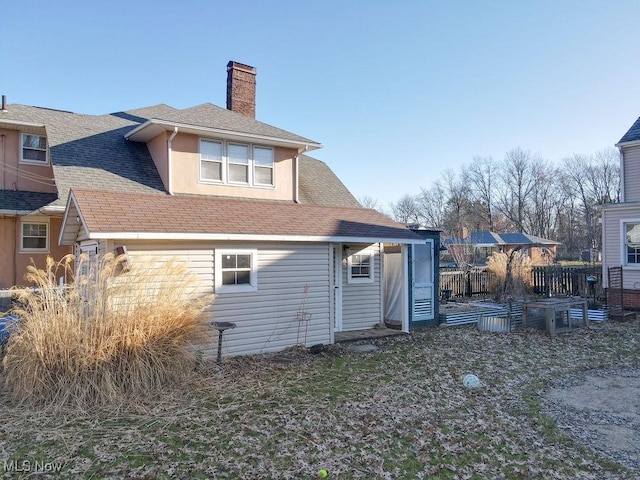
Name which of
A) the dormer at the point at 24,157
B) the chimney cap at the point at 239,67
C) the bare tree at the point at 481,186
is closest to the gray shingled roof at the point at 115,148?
the dormer at the point at 24,157

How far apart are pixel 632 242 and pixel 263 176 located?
1227 centimetres

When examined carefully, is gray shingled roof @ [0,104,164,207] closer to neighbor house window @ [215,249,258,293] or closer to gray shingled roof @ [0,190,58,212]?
gray shingled roof @ [0,190,58,212]

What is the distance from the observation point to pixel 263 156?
39.3 feet

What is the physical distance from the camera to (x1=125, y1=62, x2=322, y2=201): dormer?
10797 millimetres

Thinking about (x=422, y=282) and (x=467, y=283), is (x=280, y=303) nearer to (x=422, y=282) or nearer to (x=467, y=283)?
(x=422, y=282)

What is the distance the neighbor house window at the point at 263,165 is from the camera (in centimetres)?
1186

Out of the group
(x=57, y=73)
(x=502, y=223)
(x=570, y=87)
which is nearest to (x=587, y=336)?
(x=570, y=87)

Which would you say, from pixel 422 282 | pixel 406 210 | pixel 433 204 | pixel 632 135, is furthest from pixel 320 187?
pixel 406 210

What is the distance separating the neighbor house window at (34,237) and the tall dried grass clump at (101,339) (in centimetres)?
880

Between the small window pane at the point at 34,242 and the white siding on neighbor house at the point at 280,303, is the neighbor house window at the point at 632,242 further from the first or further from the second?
the small window pane at the point at 34,242

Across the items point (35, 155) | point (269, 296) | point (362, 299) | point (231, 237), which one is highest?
point (35, 155)

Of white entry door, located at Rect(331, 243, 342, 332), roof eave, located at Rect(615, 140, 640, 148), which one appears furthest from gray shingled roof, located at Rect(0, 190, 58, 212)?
roof eave, located at Rect(615, 140, 640, 148)

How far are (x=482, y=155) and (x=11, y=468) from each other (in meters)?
64.2

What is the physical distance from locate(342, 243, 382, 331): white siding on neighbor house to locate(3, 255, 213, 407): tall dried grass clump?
5.19 metres
